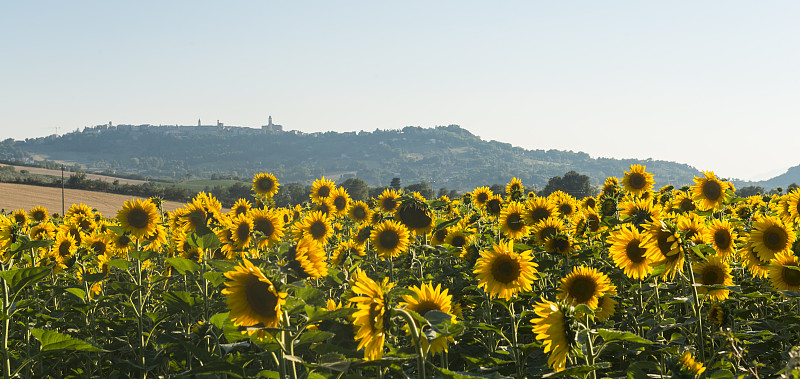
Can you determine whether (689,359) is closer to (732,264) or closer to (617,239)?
(617,239)

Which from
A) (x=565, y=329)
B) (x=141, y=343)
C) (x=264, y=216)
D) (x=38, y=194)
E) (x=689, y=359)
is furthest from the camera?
(x=38, y=194)

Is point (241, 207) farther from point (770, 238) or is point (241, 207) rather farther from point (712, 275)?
point (770, 238)

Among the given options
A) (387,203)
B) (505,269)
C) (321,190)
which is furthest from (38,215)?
(505,269)

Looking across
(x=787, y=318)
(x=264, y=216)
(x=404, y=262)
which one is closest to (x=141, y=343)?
(x=264, y=216)

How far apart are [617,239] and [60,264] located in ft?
24.5

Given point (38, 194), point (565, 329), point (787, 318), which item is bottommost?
point (38, 194)

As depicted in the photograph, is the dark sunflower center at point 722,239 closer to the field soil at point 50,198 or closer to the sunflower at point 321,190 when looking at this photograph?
the sunflower at point 321,190

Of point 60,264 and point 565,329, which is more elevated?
point 565,329

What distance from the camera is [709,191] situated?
28.4ft

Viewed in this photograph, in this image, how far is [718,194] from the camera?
337 inches

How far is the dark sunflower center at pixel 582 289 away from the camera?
180 inches

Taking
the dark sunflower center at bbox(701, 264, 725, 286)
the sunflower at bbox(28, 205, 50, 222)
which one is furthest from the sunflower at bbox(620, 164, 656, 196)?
the sunflower at bbox(28, 205, 50, 222)

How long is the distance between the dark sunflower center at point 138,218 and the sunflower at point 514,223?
17.0 ft

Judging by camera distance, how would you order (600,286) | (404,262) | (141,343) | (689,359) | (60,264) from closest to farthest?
(689,359) → (600,286) → (141,343) → (404,262) → (60,264)
